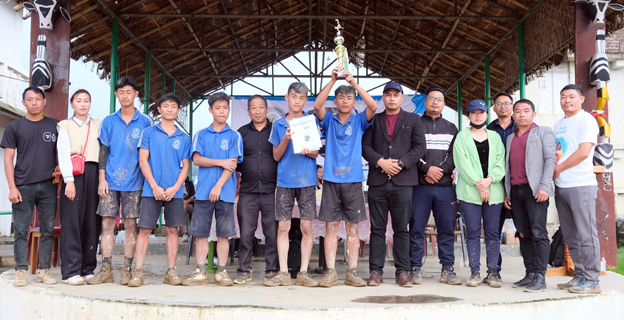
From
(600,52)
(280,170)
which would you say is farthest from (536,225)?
(600,52)

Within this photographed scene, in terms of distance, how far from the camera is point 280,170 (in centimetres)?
421

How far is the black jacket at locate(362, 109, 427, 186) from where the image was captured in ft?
13.4

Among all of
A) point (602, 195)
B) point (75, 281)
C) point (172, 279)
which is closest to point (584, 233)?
point (602, 195)

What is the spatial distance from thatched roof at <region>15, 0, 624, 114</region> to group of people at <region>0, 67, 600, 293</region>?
3729 mm

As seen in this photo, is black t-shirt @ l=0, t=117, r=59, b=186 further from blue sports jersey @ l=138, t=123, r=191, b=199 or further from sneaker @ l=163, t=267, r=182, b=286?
sneaker @ l=163, t=267, r=182, b=286

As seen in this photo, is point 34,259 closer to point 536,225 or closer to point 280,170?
point 280,170

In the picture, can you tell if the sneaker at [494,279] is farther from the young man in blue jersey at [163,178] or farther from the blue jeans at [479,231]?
the young man in blue jersey at [163,178]

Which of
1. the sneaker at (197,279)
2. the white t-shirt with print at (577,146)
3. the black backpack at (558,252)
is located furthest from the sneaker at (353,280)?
the black backpack at (558,252)

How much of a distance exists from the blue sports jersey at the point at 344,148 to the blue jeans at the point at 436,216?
22.9 inches

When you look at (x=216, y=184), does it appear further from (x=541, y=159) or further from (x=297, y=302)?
(x=541, y=159)

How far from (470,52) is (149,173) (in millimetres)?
8380

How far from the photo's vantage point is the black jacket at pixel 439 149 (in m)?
4.27

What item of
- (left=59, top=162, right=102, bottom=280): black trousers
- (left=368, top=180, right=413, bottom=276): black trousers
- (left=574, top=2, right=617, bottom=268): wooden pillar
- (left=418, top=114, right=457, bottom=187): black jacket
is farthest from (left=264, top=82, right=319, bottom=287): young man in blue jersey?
(left=574, top=2, right=617, bottom=268): wooden pillar

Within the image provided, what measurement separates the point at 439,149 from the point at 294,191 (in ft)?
4.27
